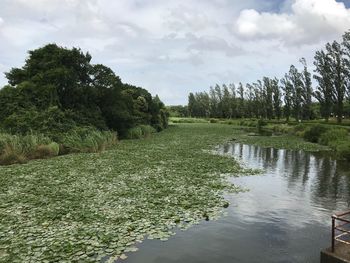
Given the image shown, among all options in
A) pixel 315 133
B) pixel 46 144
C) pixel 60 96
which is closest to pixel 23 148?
pixel 46 144

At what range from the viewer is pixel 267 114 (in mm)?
115312

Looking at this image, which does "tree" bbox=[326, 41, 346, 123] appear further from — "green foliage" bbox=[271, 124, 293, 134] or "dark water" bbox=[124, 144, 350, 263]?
"dark water" bbox=[124, 144, 350, 263]

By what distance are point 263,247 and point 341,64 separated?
222 ft

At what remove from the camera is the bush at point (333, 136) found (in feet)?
137

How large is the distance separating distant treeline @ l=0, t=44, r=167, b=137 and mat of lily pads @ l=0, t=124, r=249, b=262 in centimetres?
920

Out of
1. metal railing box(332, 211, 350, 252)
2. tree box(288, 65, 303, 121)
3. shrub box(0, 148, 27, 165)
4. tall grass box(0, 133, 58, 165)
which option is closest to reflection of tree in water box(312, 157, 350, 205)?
metal railing box(332, 211, 350, 252)

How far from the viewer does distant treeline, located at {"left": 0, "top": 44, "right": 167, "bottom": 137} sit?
1355 inches

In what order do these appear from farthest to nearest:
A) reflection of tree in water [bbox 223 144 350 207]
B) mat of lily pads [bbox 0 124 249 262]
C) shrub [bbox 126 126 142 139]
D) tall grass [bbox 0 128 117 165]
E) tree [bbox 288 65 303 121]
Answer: tree [bbox 288 65 303 121], shrub [bbox 126 126 142 139], tall grass [bbox 0 128 117 165], reflection of tree in water [bbox 223 144 350 207], mat of lily pads [bbox 0 124 249 262]

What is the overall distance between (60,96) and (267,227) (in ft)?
110

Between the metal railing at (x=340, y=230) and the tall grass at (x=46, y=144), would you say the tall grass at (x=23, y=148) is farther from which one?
the metal railing at (x=340, y=230)

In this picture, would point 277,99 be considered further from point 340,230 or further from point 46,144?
point 340,230

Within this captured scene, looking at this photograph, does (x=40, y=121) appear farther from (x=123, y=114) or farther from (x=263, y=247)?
(x=263, y=247)

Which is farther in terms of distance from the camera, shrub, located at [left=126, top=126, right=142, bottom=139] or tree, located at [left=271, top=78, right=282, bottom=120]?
tree, located at [left=271, top=78, right=282, bottom=120]

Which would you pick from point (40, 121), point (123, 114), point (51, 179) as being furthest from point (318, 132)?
point (51, 179)
